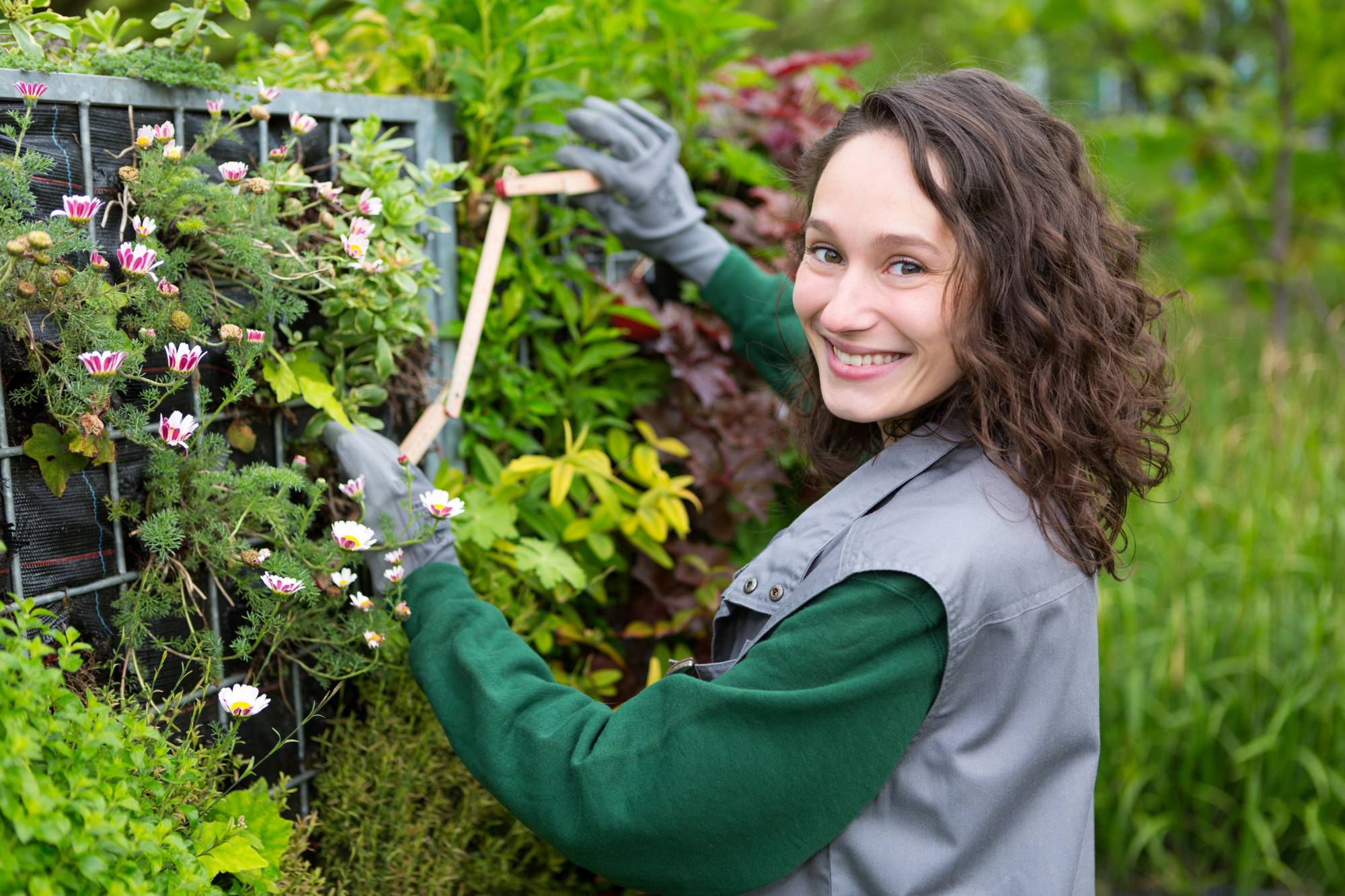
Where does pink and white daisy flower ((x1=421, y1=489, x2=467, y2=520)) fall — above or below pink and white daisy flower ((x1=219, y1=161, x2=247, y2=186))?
below

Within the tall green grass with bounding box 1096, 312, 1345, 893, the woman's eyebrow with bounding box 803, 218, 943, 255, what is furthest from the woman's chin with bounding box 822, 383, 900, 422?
the tall green grass with bounding box 1096, 312, 1345, 893

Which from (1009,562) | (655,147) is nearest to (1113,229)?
(1009,562)

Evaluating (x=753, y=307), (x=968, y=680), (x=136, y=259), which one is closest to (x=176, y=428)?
(x=136, y=259)

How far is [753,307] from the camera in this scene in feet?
6.70

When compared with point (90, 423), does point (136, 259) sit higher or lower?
higher

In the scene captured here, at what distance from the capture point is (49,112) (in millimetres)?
1162

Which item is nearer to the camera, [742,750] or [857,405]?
[742,750]

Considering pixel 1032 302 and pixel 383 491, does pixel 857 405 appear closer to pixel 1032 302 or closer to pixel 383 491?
pixel 1032 302

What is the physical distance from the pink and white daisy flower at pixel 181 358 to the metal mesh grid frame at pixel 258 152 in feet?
0.42

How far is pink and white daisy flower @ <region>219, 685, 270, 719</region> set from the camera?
1151mm

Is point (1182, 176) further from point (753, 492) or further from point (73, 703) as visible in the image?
point (73, 703)

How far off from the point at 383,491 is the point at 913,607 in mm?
754

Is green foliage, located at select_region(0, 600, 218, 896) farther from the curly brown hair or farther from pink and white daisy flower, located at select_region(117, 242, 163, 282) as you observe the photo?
the curly brown hair

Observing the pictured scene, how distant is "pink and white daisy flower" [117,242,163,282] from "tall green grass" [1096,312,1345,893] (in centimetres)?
243
